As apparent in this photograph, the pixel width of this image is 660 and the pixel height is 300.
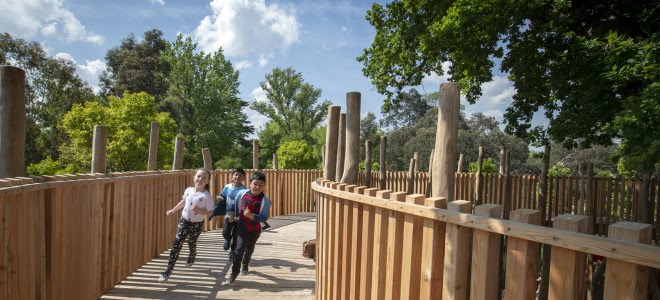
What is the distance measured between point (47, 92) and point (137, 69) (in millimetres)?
8034

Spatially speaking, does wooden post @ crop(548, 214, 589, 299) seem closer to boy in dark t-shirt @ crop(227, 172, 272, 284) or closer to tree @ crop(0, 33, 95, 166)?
boy in dark t-shirt @ crop(227, 172, 272, 284)

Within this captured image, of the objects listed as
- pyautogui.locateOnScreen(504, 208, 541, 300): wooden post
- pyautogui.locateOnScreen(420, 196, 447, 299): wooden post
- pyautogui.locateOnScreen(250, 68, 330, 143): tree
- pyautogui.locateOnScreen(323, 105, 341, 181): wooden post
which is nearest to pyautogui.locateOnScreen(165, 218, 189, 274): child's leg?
pyautogui.locateOnScreen(323, 105, 341, 181): wooden post

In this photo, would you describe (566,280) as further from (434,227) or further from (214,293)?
(214,293)

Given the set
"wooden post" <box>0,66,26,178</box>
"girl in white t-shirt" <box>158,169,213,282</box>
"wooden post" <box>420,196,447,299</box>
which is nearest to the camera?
"wooden post" <box>420,196,447,299</box>

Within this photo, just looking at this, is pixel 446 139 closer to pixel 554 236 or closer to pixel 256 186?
pixel 554 236

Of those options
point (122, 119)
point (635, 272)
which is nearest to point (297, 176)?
point (635, 272)

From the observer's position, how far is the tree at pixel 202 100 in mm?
38906

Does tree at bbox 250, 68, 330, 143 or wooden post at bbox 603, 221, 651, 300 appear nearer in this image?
wooden post at bbox 603, 221, 651, 300

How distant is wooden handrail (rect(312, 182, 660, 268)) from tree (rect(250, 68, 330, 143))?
46.0m

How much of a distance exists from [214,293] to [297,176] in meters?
10.5

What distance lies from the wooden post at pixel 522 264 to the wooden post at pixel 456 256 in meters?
0.33

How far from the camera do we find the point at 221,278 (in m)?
6.19

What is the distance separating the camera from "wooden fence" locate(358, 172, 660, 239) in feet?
35.8

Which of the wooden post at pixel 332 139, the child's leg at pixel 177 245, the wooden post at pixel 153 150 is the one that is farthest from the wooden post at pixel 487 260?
the wooden post at pixel 153 150
